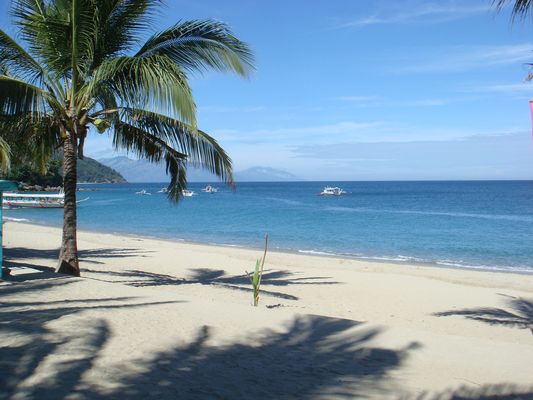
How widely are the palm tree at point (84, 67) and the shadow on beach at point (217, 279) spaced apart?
284 cm

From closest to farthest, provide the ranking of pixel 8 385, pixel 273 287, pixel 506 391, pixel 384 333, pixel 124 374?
pixel 8 385 → pixel 124 374 → pixel 506 391 → pixel 384 333 → pixel 273 287

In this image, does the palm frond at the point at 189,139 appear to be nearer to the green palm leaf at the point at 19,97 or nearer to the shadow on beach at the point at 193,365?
the green palm leaf at the point at 19,97

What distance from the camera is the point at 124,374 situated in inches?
148

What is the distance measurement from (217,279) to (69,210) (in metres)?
5.25

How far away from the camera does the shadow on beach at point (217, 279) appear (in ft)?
35.6

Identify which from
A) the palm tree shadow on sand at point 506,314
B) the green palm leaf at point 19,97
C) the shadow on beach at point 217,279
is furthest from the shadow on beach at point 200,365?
the shadow on beach at point 217,279

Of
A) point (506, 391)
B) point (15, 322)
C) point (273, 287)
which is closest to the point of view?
Result: point (506, 391)

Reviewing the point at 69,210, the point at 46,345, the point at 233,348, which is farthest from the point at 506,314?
the point at 46,345

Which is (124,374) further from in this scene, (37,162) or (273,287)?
(273,287)

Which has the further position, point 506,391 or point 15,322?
point 15,322

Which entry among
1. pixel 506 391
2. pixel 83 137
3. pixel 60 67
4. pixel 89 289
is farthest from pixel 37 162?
pixel 506 391

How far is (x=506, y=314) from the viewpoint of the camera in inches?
381

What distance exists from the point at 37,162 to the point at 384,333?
7119 millimetres

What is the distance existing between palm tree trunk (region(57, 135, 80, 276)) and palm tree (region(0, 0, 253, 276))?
0.02 m
